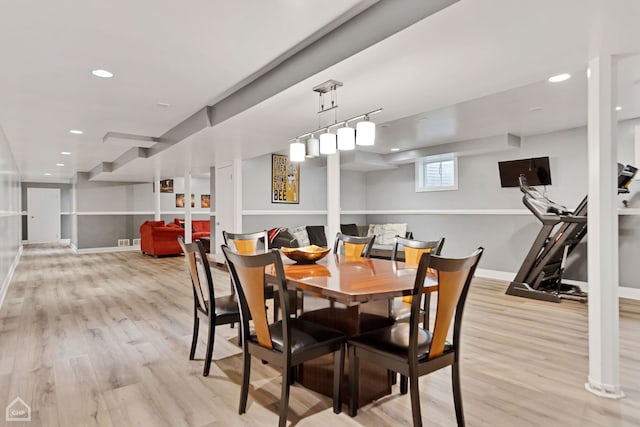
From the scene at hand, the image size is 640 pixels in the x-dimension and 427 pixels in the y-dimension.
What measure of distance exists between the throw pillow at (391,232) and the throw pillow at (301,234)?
1735 mm

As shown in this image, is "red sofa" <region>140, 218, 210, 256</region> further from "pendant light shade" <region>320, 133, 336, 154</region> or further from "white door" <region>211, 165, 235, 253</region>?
"pendant light shade" <region>320, 133, 336, 154</region>

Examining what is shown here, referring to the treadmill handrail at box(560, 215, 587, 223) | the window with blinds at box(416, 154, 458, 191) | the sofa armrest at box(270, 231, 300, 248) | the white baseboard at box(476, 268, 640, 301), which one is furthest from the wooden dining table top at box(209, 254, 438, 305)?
the window with blinds at box(416, 154, 458, 191)

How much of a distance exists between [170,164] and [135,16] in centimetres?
547

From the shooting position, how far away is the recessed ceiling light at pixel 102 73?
3062 mm

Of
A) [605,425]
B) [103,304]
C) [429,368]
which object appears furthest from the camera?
[103,304]

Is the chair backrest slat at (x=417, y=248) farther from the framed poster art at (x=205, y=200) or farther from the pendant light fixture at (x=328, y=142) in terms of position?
the framed poster art at (x=205, y=200)

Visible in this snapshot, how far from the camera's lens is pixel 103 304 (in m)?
4.60

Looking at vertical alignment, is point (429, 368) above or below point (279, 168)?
below

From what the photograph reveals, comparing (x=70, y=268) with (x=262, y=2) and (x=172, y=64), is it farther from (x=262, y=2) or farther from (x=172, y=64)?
A: (x=262, y=2)

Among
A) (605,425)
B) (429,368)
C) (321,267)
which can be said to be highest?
(321,267)

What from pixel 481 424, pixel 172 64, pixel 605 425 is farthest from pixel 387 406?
pixel 172 64

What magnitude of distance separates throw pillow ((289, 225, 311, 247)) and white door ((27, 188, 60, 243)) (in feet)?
34.8

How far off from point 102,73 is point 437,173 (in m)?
6.07

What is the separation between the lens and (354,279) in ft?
6.98
